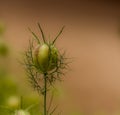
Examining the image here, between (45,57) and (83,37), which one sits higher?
(83,37)

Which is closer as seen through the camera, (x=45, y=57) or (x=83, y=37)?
(x=45, y=57)

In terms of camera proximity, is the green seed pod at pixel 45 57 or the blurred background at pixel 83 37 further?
the blurred background at pixel 83 37

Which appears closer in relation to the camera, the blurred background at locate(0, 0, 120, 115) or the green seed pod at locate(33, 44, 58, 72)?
the green seed pod at locate(33, 44, 58, 72)

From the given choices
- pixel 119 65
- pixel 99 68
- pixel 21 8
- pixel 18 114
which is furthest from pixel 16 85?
pixel 119 65
